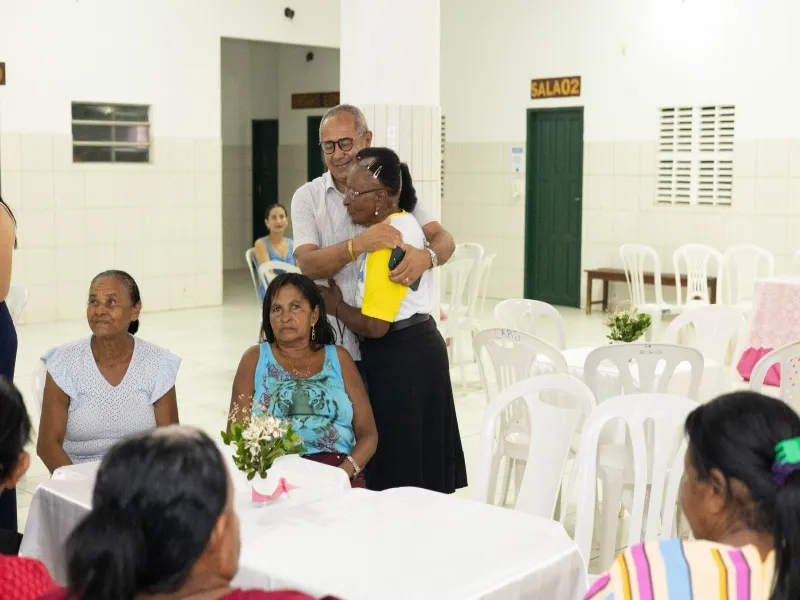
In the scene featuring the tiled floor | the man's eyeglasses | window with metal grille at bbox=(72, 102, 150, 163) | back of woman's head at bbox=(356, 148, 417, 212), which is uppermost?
window with metal grille at bbox=(72, 102, 150, 163)

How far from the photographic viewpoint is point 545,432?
348 cm

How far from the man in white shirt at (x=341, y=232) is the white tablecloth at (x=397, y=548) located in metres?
0.98

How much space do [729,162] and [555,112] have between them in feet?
7.36

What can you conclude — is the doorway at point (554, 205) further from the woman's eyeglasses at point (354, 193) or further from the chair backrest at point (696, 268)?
the woman's eyeglasses at point (354, 193)

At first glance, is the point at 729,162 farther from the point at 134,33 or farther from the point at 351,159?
the point at 351,159

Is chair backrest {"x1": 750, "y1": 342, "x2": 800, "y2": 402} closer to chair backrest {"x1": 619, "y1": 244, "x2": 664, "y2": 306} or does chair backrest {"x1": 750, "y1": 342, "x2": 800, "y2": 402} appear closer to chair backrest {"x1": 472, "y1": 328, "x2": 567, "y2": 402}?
chair backrest {"x1": 472, "y1": 328, "x2": 567, "y2": 402}

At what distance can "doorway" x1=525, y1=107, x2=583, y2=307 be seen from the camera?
11922 mm

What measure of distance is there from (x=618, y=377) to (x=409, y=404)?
3.96 feet

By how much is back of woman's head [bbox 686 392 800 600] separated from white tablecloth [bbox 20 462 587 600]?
2.03 ft

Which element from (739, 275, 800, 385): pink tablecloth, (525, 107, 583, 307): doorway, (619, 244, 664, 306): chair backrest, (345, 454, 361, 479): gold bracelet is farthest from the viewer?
(525, 107, 583, 307): doorway

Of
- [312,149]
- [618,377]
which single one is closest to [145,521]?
[618,377]

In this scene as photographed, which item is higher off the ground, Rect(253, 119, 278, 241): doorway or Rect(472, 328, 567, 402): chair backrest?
Rect(253, 119, 278, 241): doorway

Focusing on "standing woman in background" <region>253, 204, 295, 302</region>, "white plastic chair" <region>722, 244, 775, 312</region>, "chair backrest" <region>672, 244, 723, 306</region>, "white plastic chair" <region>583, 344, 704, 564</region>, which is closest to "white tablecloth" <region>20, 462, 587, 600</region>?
"white plastic chair" <region>583, 344, 704, 564</region>

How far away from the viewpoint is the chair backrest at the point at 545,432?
339 centimetres
